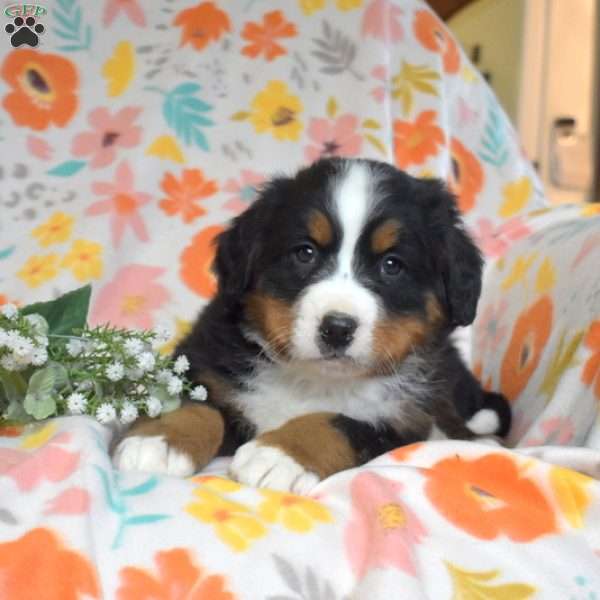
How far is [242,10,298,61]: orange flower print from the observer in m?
3.31

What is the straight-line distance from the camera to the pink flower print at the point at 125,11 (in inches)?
128

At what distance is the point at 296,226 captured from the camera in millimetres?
2078

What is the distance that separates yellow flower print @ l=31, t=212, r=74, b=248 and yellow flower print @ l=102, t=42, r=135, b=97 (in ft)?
1.75

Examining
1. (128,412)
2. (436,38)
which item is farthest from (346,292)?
(436,38)

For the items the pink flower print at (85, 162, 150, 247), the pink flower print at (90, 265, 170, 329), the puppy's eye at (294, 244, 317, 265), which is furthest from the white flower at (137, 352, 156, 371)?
the pink flower print at (85, 162, 150, 247)

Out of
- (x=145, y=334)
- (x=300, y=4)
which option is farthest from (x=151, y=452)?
(x=300, y=4)

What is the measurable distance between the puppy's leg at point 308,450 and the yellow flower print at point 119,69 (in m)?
1.76

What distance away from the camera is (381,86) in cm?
328

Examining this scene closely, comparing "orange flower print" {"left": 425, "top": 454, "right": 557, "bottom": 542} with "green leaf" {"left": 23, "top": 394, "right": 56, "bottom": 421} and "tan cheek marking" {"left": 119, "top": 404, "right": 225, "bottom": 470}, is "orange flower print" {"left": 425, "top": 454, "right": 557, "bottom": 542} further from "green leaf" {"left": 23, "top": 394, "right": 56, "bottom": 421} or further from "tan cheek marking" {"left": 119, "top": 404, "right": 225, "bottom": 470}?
"green leaf" {"left": 23, "top": 394, "right": 56, "bottom": 421}

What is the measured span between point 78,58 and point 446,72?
1.46 meters

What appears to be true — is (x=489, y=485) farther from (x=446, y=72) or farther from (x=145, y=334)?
(x=446, y=72)

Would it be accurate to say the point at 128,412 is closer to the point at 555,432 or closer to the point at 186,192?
the point at 555,432

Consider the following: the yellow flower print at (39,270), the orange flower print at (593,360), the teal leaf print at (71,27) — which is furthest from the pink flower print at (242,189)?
the orange flower print at (593,360)

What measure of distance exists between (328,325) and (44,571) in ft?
2.72
